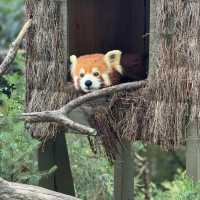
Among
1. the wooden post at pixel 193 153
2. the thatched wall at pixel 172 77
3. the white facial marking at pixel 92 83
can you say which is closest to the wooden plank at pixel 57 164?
the white facial marking at pixel 92 83

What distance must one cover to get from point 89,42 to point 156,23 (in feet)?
4.17

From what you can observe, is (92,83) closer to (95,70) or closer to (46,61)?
(95,70)

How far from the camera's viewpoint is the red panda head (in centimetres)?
495

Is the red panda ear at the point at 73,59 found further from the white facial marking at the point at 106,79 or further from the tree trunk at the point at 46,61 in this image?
the white facial marking at the point at 106,79

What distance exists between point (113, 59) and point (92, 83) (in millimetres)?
257

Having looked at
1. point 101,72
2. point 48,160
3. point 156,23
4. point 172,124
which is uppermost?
point 156,23

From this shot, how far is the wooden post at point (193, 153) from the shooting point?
464 cm

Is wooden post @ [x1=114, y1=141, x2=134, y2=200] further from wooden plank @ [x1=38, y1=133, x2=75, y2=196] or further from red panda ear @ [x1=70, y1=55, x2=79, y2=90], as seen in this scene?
red panda ear @ [x1=70, y1=55, x2=79, y2=90]

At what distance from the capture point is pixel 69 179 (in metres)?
6.28

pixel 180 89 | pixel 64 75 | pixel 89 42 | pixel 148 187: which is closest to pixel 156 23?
pixel 180 89

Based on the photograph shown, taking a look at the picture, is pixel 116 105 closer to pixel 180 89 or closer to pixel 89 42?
pixel 180 89

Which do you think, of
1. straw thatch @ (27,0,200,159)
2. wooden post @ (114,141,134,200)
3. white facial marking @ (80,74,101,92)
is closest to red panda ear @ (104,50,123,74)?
white facial marking @ (80,74,101,92)

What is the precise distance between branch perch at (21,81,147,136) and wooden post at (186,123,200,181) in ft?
1.48

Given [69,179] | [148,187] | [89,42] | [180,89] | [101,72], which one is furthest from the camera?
[148,187]
